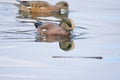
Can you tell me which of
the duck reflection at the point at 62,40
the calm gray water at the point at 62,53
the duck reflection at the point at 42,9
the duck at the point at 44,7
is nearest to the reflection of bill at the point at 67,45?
the duck reflection at the point at 62,40

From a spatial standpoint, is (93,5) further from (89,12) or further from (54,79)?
(54,79)

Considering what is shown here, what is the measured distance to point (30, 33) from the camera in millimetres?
15398

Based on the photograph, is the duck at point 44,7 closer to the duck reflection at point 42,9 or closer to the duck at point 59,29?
the duck reflection at point 42,9

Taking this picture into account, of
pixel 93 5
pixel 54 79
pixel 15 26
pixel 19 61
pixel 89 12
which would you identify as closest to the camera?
pixel 54 79

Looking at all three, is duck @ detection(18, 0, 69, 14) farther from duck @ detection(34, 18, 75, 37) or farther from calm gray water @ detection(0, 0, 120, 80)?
duck @ detection(34, 18, 75, 37)

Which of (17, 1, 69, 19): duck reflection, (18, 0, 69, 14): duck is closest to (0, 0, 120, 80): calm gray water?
(17, 1, 69, 19): duck reflection

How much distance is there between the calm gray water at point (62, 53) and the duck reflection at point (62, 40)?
123 mm

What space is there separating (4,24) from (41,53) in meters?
3.63

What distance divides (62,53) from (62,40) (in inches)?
62.0

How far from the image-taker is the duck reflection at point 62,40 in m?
13.9

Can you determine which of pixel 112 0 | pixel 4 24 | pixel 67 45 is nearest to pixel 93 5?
pixel 112 0

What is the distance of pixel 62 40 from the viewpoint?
14.8m

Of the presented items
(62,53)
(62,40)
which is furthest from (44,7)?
(62,53)

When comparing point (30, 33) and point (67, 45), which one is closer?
point (67, 45)
